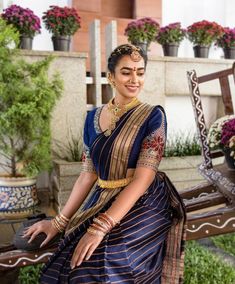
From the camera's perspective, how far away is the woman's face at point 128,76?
45.6 inches

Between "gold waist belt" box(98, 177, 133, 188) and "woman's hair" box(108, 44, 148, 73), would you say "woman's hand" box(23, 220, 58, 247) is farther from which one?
"woman's hair" box(108, 44, 148, 73)

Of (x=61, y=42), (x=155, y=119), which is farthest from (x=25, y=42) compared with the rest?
(x=155, y=119)

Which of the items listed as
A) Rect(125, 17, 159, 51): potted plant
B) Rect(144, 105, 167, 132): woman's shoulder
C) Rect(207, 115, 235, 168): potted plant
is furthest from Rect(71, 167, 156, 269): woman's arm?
Rect(125, 17, 159, 51): potted plant

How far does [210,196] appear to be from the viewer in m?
1.66

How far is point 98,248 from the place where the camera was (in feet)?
3.44

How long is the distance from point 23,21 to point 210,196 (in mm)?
2353

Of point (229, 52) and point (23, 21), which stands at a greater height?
point (23, 21)

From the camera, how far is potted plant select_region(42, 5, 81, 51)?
3.35 meters

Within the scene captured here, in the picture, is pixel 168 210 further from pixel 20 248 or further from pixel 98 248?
pixel 20 248

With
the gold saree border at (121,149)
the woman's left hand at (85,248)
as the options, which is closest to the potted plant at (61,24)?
the gold saree border at (121,149)

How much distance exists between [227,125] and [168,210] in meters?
0.66

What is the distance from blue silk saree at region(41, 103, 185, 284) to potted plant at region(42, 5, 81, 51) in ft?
7.64

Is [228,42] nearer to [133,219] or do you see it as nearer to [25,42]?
[25,42]

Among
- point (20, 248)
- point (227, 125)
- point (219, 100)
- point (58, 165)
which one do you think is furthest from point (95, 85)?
point (20, 248)
